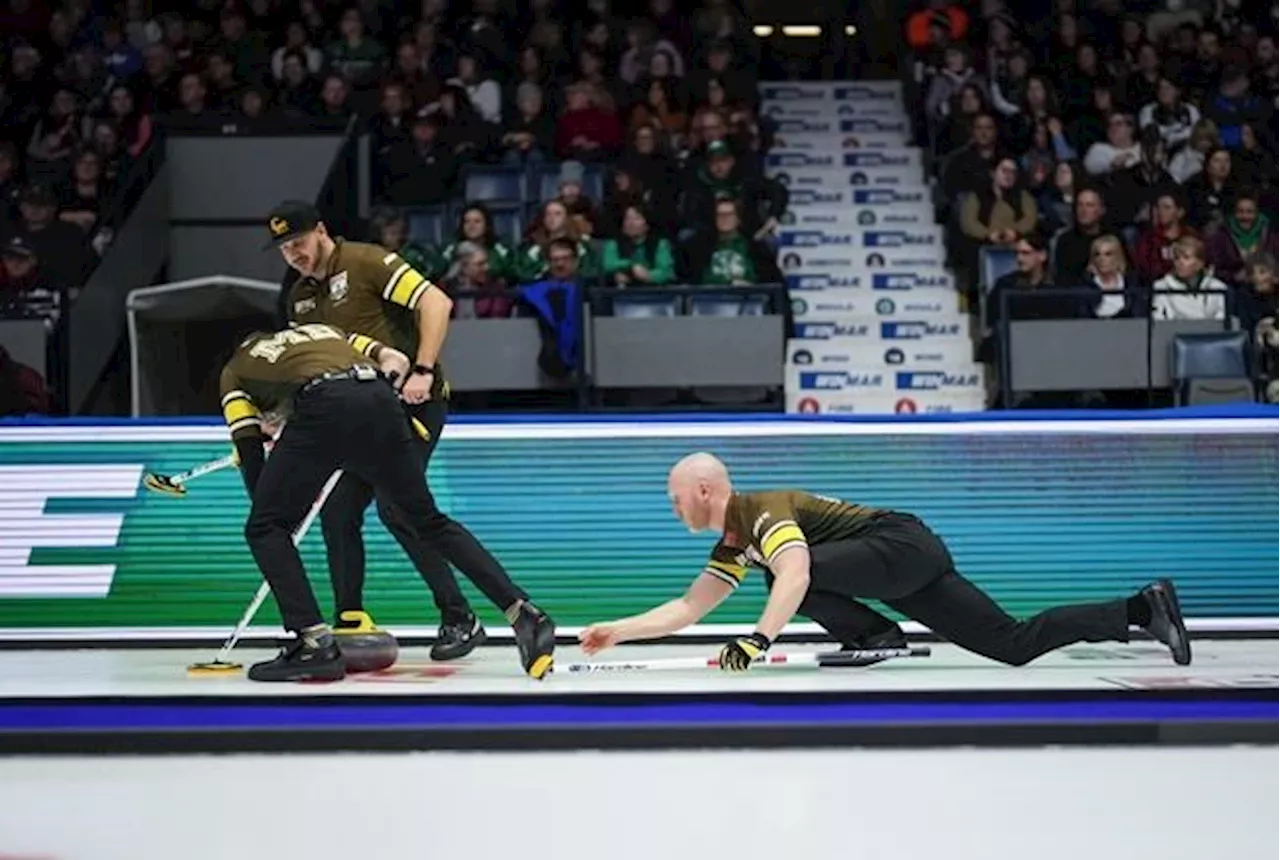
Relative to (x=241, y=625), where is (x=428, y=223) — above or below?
above

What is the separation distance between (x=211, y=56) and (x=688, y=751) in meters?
11.2

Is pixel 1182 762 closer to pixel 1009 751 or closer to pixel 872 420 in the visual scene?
pixel 1009 751

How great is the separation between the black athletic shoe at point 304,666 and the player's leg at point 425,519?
0.52m

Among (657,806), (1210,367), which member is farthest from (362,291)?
(1210,367)

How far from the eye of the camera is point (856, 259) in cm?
1472

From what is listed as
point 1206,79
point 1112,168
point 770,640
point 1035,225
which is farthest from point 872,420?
point 1206,79

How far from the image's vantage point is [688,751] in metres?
5.48

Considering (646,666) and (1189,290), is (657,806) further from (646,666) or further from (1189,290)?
(1189,290)

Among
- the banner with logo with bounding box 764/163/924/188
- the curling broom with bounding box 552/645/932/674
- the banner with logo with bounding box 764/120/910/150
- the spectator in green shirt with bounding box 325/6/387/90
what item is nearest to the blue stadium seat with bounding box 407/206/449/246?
the spectator in green shirt with bounding box 325/6/387/90

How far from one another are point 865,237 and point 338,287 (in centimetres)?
835

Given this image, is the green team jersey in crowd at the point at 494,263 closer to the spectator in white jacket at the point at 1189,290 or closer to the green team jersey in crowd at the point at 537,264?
the green team jersey in crowd at the point at 537,264

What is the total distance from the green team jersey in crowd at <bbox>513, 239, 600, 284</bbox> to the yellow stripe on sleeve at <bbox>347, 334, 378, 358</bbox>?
4.93m

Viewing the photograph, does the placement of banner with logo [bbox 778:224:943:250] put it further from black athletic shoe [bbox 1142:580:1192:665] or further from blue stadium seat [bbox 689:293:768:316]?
black athletic shoe [bbox 1142:580:1192:665]

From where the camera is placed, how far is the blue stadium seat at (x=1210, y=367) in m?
11.4
